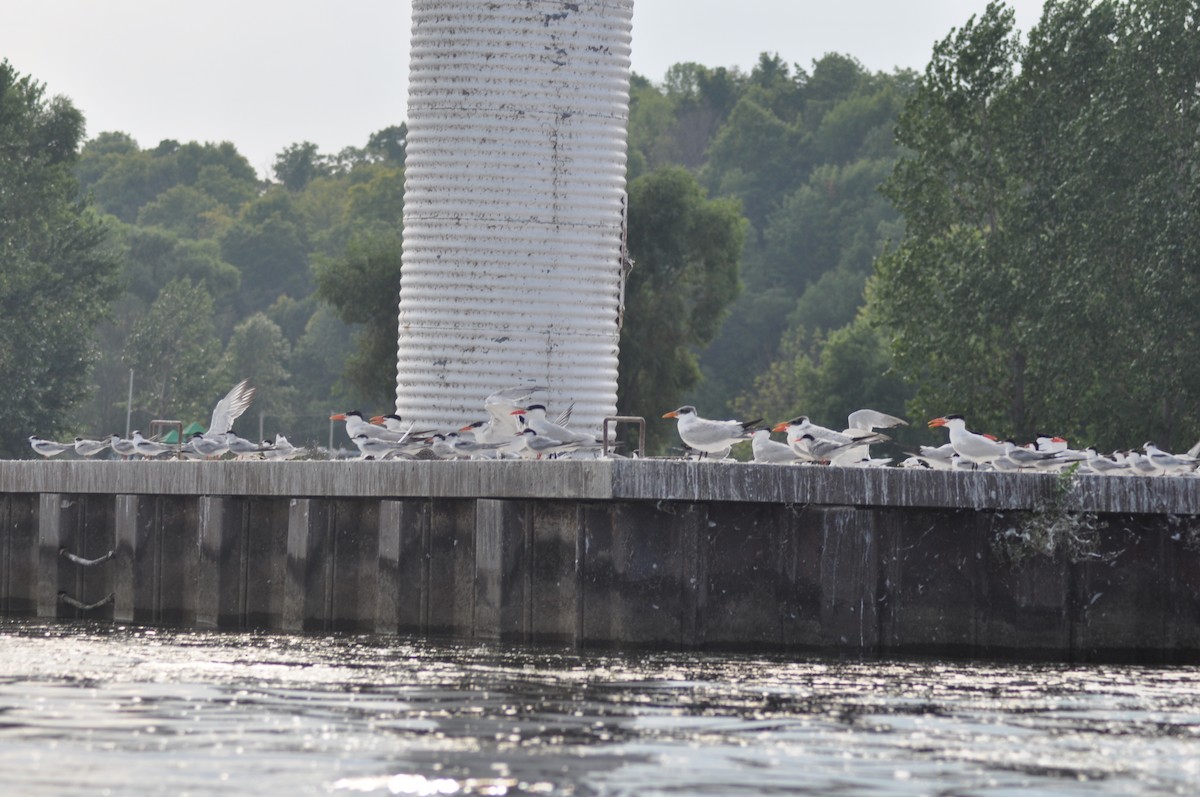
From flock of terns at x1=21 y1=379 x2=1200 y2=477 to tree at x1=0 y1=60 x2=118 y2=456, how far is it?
36.9 m

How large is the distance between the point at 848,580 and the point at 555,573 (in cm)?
313

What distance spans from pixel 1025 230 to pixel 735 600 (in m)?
28.6

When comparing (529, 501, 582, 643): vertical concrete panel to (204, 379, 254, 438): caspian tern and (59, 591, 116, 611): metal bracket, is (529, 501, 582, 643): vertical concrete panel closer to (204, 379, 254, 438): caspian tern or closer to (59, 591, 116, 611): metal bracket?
(59, 591, 116, 611): metal bracket

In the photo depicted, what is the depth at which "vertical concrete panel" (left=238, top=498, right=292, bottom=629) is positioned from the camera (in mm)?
31203

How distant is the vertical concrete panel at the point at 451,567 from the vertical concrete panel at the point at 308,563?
201cm

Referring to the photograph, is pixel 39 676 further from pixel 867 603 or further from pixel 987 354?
pixel 987 354

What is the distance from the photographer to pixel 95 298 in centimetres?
7969

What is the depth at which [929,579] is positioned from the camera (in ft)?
89.5

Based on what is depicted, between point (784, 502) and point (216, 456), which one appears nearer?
point (784, 502)

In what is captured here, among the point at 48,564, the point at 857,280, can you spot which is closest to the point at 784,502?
the point at 48,564

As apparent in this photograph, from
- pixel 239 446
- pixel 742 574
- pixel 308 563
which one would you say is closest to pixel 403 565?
pixel 308 563

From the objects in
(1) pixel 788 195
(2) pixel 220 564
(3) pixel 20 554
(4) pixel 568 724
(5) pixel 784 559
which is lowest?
(4) pixel 568 724

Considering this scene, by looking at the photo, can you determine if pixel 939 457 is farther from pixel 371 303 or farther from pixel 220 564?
pixel 371 303

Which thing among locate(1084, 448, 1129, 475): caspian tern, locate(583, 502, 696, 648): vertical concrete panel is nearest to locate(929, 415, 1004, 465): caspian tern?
locate(1084, 448, 1129, 475): caspian tern
